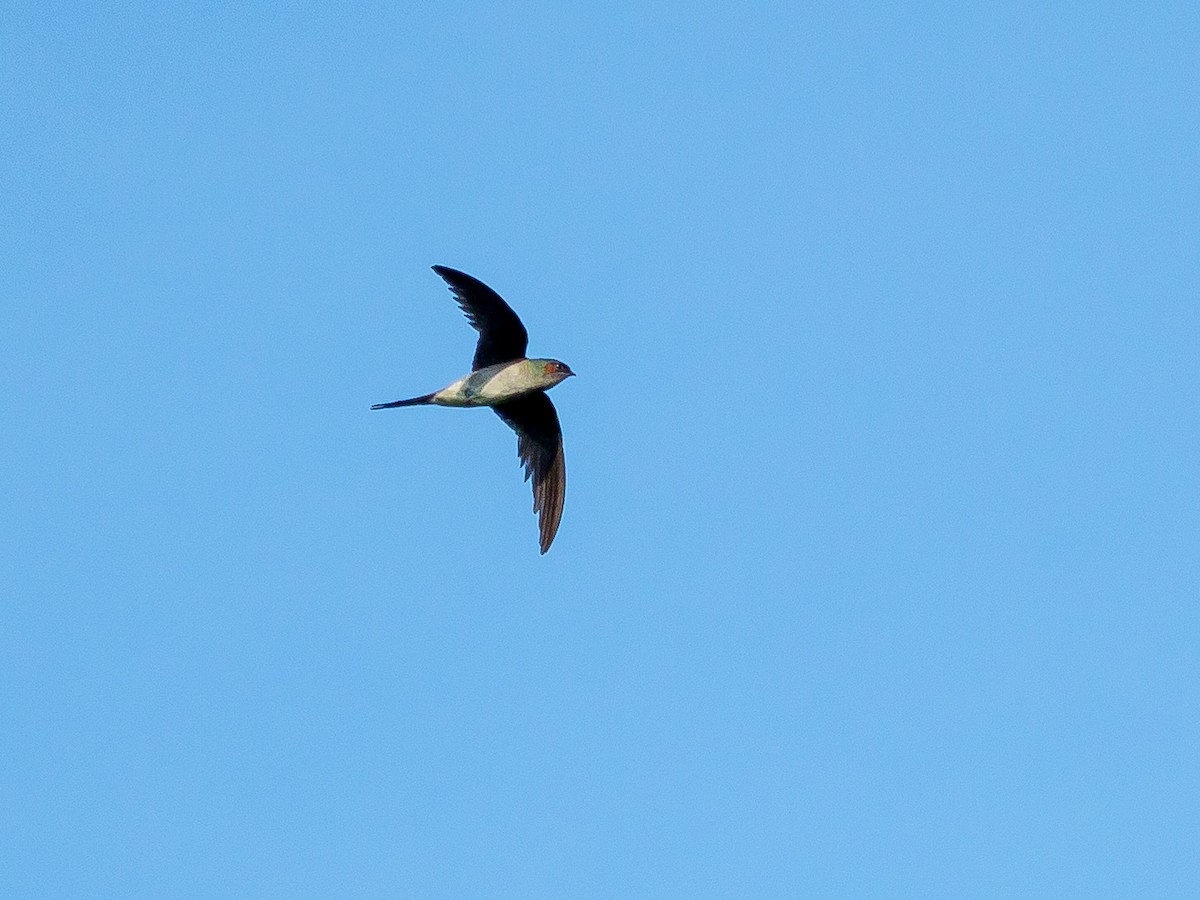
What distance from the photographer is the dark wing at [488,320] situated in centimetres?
1703

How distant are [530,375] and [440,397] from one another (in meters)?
0.96

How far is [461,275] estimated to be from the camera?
16.9 metres

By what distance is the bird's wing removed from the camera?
1808 cm

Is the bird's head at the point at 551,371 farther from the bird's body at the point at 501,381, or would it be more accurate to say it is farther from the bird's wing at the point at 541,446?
the bird's wing at the point at 541,446

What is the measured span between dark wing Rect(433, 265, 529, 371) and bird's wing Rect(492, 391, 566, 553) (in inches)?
30.2

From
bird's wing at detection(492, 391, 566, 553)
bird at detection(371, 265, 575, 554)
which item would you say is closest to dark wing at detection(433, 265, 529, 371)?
bird at detection(371, 265, 575, 554)

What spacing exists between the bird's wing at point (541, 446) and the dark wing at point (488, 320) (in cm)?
77

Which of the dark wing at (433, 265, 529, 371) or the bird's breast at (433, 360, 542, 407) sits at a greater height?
→ the dark wing at (433, 265, 529, 371)

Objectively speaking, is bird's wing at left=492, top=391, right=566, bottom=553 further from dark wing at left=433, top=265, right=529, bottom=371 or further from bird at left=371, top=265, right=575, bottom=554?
dark wing at left=433, top=265, right=529, bottom=371

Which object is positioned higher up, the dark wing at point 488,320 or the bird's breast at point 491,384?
the dark wing at point 488,320

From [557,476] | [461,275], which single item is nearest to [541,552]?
[557,476]

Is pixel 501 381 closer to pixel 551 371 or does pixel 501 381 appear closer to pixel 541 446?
pixel 551 371

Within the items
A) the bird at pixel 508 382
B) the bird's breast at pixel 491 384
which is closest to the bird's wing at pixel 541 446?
the bird at pixel 508 382

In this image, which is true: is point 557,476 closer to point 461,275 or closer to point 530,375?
point 530,375
